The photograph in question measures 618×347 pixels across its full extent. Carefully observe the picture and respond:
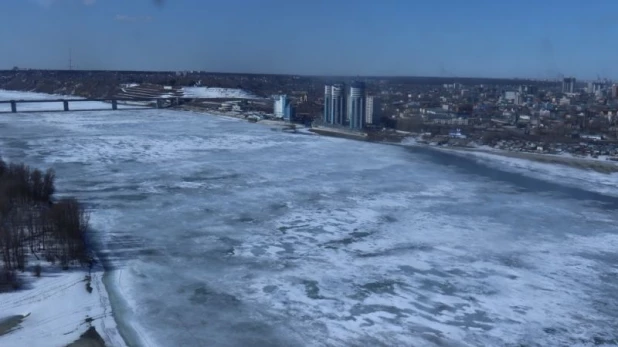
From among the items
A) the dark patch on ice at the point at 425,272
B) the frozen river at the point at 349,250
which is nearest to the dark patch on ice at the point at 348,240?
the frozen river at the point at 349,250

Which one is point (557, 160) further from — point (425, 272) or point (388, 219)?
point (425, 272)

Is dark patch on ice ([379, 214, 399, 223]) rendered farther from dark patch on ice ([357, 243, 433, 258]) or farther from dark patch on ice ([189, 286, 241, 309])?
dark patch on ice ([189, 286, 241, 309])

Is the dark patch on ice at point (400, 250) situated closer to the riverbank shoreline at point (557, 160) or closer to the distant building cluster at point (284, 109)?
the riverbank shoreline at point (557, 160)

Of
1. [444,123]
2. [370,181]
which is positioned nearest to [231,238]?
[370,181]

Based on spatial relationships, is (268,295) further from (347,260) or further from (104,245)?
(104,245)

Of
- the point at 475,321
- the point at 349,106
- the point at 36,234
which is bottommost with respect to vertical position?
the point at 475,321

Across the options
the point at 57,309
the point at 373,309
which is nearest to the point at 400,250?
the point at 373,309
